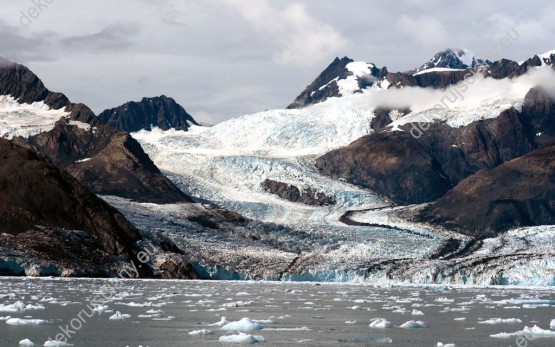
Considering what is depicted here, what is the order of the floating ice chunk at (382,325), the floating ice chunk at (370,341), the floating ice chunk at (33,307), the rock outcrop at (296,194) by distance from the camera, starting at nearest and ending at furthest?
the floating ice chunk at (370,341), the floating ice chunk at (382,325), the floating ice chunk at (33,307), the rock outcrop at (296,194)

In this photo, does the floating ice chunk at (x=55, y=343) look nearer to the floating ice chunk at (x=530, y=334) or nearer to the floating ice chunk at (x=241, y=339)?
the floating ice chunk at (x=241, y=339)

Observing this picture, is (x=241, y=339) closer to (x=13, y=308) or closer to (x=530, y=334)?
(x=530, y=334)

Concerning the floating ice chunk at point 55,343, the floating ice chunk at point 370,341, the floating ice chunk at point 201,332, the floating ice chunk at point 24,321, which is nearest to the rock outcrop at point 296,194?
the floating ice chunk at point 24,321

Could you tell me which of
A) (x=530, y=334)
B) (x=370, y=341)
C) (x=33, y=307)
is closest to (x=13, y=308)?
(x=33, y=307)

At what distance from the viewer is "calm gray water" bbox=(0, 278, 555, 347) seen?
33.7 metres

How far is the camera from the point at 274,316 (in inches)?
1719

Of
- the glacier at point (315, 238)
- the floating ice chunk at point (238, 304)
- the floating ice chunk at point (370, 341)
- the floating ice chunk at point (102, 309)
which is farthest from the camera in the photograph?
the glacier at point (315, 238)

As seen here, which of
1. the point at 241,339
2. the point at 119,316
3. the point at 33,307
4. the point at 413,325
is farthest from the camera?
the point at 33,307

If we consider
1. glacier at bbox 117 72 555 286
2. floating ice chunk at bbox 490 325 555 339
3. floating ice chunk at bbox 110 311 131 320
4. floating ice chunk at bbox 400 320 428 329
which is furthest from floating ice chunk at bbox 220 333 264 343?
glacier at bbox 117 72 555 286

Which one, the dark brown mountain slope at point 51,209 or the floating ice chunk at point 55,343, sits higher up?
the dark brown mountain slope at point 51,209

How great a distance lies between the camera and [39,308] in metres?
44.9

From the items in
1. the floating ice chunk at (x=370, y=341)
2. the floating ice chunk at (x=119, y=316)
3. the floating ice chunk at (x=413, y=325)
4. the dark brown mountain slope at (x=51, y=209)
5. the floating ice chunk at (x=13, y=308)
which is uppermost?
the dark brown mountain slope at (x=51, y=209)

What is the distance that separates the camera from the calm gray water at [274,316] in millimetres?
33688

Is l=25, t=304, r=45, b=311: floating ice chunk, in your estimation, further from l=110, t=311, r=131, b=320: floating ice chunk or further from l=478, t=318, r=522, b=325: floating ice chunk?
l=478, t=318, r=522, b=325: floating ice chunk
